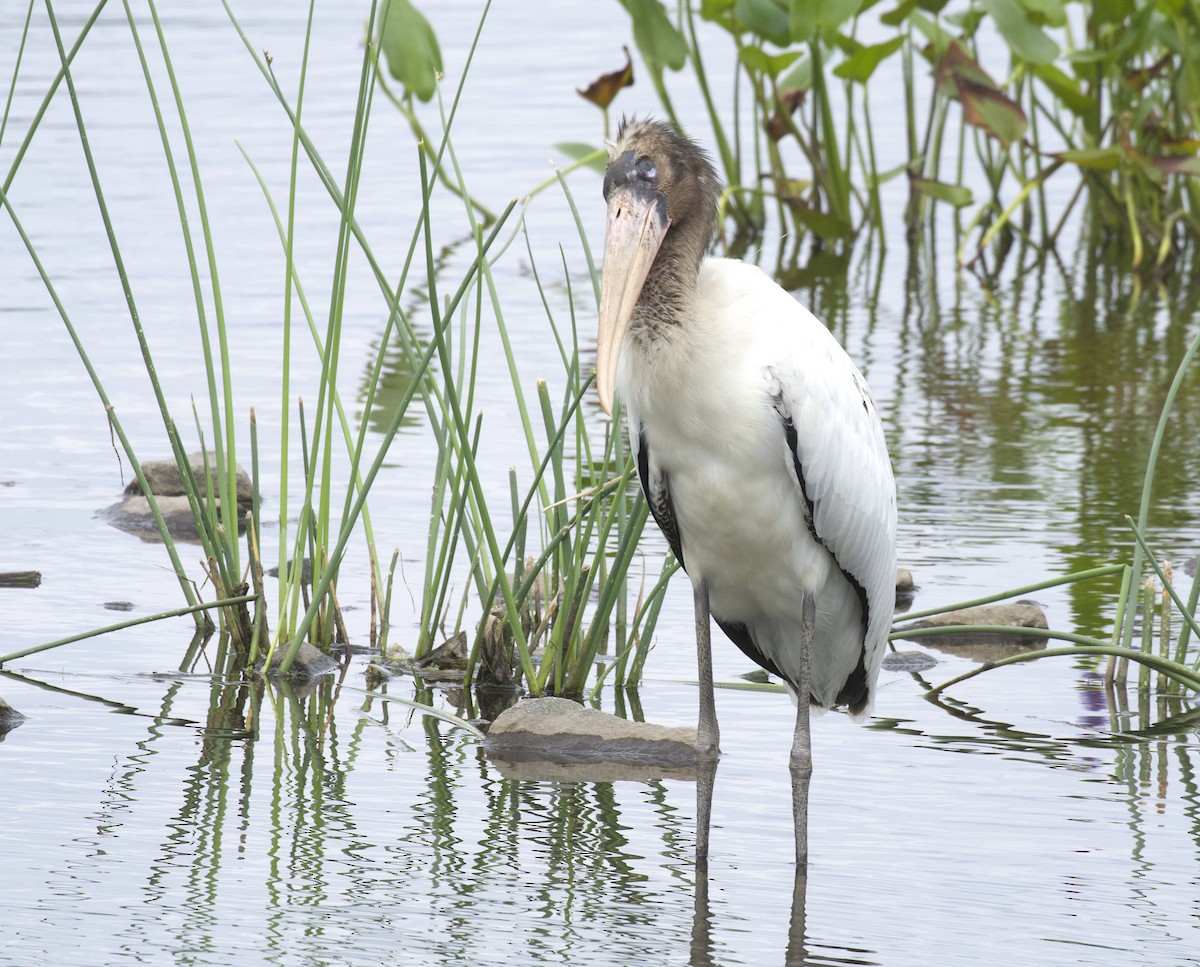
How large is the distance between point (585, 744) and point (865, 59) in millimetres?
6490

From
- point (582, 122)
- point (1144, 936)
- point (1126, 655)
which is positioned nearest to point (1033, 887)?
point (1144, 936)

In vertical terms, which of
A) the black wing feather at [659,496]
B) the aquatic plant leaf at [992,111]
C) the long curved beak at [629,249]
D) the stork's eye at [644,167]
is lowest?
the black wing feather at [659,496]

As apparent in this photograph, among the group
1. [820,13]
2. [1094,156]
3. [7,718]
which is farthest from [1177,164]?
[7,718]

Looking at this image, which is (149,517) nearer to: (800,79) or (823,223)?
(800,79)

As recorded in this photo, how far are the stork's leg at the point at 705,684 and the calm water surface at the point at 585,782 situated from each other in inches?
8.1

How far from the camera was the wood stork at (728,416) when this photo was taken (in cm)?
400

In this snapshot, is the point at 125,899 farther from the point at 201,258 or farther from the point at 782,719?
the point at 201,258

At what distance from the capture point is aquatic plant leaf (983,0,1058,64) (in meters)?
9.99

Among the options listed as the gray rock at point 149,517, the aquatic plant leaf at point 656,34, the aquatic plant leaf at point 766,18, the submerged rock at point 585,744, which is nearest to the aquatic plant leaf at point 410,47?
the aquatic plant leaf at point 656,34

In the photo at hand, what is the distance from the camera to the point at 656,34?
10531 mm

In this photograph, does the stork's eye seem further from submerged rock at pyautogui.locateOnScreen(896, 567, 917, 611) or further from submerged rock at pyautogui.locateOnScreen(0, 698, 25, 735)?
submerged rock at pyautogui.locateOnScreen(896, 567, 917, 611)

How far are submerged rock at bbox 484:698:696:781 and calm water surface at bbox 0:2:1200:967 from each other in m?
0.07

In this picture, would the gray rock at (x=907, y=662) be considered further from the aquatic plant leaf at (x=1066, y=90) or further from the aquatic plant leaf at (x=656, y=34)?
the aquatic plant leaf at (x=656, y=34)

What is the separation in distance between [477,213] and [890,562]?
24.2ft
